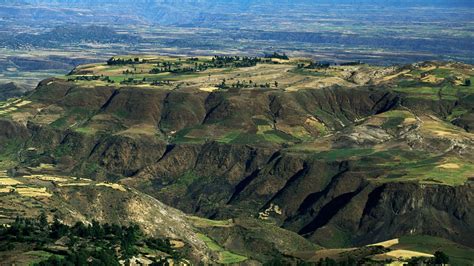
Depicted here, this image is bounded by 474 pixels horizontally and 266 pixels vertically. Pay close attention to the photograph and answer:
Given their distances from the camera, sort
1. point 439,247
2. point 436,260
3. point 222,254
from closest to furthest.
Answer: point 436,260 → point 439,247 → point 222,254

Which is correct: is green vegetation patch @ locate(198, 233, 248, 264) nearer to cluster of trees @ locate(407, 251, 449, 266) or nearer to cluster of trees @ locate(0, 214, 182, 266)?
cluster of trees @ locate(0, 214, 182, 266)

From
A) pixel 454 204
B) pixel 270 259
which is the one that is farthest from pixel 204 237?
pixel 454 204

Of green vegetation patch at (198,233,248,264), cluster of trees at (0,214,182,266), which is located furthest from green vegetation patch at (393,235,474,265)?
cluster of trees at (0,214,182,266)

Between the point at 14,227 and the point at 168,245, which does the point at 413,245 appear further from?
the point at 14,227

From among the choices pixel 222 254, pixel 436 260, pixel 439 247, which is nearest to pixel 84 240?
pixel 222 254

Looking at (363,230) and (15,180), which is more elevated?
(15,180)

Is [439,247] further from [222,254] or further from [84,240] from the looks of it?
[84,240]

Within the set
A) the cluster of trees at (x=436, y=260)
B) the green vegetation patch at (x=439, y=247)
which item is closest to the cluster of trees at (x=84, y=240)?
the cluster of trees at (x=436, y=260)

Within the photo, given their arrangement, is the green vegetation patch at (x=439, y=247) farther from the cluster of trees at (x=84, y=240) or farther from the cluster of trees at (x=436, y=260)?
the cluster of trees at (x=84, y=240)
